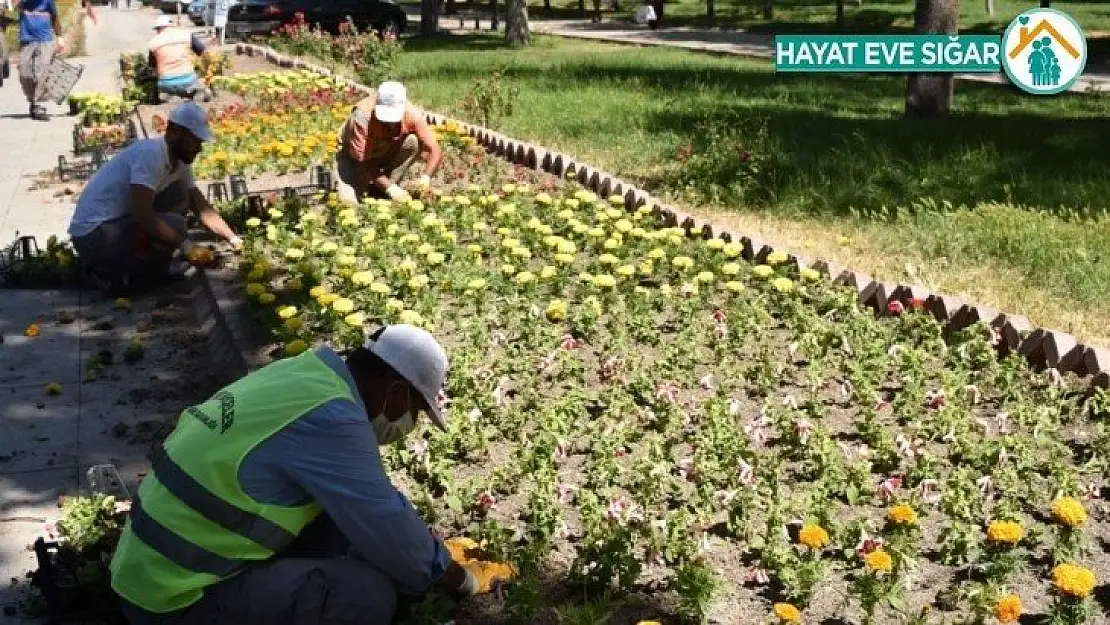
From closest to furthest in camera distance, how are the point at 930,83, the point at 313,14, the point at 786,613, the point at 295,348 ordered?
the point at 786,613 → the point at 295,348 → the point at 930,83 → the point at 313,14

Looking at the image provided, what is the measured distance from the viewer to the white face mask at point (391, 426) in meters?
3.73

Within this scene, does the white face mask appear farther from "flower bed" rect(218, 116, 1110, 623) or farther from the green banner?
the green banner

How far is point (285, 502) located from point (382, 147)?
6.25 metres

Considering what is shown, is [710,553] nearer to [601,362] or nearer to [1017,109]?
[601,362]

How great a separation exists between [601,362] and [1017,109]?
33.9 ft

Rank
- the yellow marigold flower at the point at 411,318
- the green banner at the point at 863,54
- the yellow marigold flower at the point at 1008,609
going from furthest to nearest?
the green banner at the point at 863,54 → the yellow marigold flower at the point at 411,318 → the yellow marigold flower at the point at 1008,609

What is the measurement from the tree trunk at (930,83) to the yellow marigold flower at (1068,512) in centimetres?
964

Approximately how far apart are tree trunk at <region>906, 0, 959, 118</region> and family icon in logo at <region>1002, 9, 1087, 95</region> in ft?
14.0

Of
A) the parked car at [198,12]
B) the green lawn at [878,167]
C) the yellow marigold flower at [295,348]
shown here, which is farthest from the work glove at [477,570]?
the parked car at [198,12]

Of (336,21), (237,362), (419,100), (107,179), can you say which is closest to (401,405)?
(237,362)

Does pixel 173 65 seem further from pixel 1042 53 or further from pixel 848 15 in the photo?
pixel 848 15

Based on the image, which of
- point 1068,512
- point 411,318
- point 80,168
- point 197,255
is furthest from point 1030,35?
point 1068,512

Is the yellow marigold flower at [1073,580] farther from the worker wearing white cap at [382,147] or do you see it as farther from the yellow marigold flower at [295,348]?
the worker wearing white cap at [382,147]

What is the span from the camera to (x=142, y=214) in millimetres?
7965
